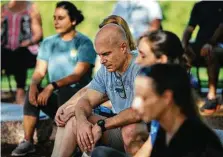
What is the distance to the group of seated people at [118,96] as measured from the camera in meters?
2.85

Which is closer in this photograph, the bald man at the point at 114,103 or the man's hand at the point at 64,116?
the bald man at the point at 114,103

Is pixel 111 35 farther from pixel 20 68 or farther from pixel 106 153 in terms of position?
pixel 20 68

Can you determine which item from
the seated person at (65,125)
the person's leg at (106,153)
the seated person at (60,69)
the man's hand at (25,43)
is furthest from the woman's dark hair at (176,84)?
the man's hand at (25,43)

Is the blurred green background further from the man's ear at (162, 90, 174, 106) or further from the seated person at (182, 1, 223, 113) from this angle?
the man's ear at (162, 90, 174, 106)

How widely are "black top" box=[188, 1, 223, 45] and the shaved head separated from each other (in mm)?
3025

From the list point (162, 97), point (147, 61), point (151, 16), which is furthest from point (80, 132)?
point (151, 16)

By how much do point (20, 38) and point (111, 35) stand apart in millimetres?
3886

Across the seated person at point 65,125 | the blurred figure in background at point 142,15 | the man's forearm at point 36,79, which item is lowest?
the man's forearm at point 36,79

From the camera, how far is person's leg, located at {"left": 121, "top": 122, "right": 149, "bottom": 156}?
4051mm

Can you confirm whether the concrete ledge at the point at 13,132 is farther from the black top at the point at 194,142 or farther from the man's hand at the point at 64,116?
the black top at the point at 194,142

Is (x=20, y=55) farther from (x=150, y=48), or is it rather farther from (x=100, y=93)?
(x=150, y=48)

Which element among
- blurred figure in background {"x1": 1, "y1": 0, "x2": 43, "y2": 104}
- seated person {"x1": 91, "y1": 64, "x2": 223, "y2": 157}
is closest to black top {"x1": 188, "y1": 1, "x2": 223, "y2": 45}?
blurred figure in background {"x1": 1, "y1": 0, "x2": 43, "y2": 104}

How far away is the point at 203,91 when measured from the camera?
8.12 metres

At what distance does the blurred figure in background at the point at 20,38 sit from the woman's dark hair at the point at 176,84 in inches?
206
